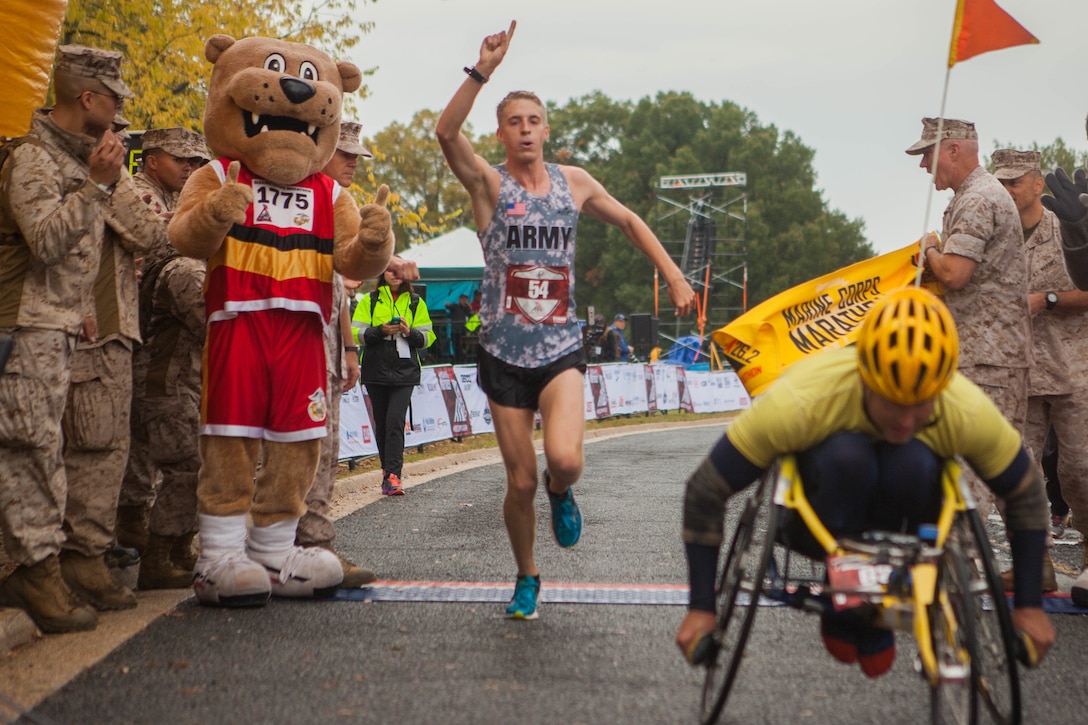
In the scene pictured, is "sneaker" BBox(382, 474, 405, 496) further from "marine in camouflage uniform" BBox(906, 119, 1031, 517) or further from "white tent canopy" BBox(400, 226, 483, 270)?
"white tent canopy" BBox(400, 226, 483, 270)

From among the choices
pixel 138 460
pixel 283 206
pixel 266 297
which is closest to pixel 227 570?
pixel 138 460

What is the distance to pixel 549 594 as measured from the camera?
6.53 m

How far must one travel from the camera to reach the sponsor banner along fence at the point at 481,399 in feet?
45.8

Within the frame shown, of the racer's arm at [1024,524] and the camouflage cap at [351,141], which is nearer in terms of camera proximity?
the racer's arm at [1024,524]

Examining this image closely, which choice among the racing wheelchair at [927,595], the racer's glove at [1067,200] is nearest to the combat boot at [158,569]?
the racing wheelchair at [927,595]

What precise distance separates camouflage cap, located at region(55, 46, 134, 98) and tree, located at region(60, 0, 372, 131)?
10.0m

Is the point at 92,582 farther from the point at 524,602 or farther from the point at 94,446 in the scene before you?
the point at 524,602

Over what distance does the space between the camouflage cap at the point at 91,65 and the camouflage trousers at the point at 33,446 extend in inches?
44.9

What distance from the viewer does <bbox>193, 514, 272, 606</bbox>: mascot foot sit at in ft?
19.6

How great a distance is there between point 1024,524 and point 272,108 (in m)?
4.05

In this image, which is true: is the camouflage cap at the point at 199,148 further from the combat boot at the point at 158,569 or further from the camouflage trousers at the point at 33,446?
the combat boot at the point at 158,569

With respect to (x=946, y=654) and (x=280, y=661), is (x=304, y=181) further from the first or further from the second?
(x=946, y=654)

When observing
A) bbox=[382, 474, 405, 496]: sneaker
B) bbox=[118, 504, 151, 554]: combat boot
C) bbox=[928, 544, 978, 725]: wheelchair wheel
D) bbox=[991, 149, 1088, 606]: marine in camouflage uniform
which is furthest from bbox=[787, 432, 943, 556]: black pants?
bbox=[382, 474, 405, 496]: sneaker

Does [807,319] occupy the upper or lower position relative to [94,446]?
upper
